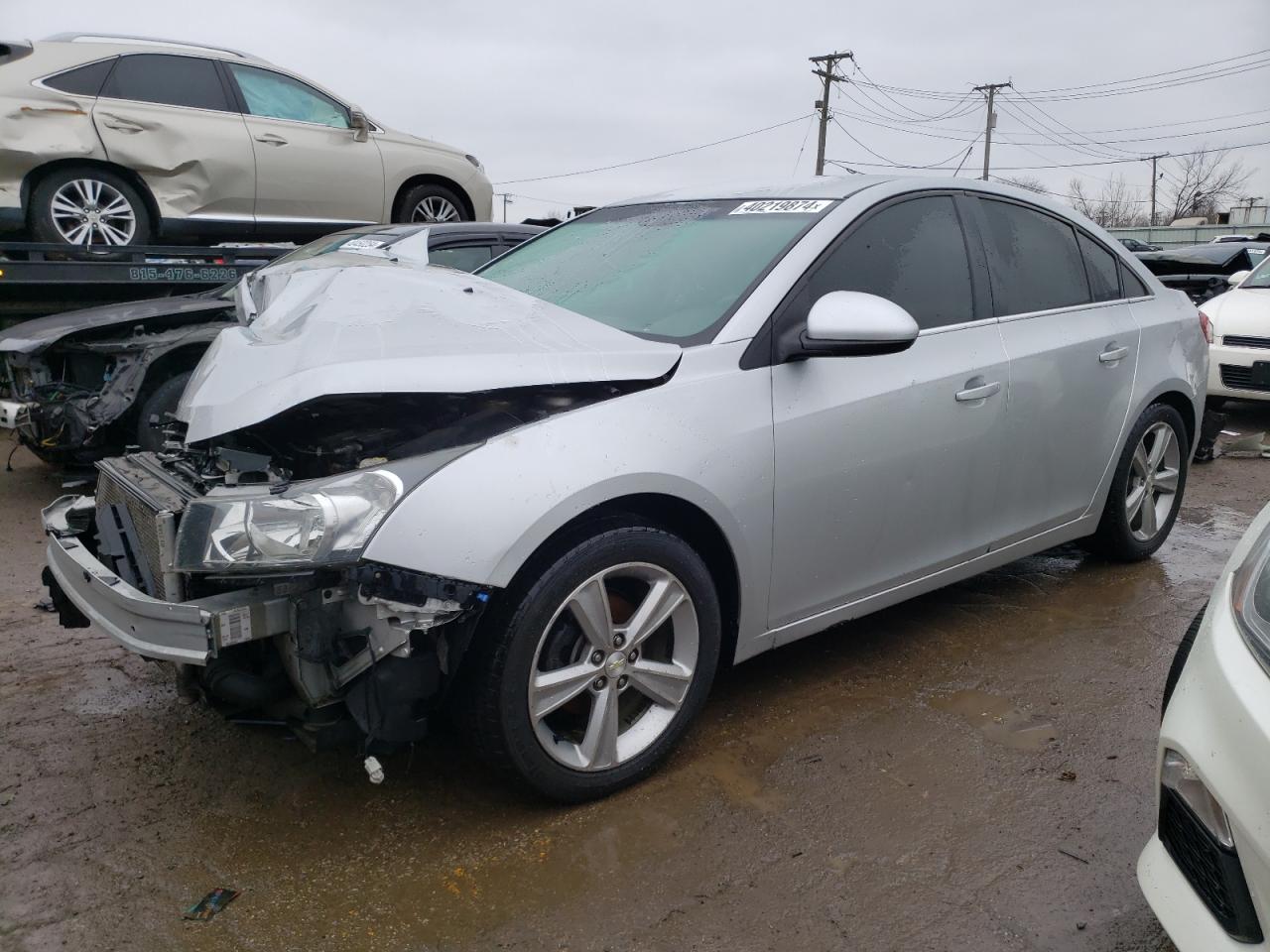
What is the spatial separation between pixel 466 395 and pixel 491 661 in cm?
65

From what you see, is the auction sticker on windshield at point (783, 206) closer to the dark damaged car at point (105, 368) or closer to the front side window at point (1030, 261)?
the front side window at point (1030, 261)

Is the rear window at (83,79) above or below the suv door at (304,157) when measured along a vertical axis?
above

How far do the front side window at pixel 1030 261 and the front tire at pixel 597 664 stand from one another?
1.77 m

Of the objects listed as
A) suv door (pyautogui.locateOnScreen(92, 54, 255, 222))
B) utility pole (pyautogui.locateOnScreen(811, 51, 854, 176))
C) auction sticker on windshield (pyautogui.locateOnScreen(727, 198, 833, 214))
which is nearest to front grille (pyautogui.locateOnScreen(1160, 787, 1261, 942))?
auction sticker on windshield (pyautogui.locateOnScreen(727, 198, 833, 214))

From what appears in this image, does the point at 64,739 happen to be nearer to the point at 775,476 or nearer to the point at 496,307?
the point at 496,307

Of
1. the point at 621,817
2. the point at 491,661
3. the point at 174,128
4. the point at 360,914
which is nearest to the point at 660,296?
the point at 491,661

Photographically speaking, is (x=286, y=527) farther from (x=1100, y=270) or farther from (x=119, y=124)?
(x=119, y=124)

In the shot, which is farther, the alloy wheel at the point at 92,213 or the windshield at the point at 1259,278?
the windshield at the point at 1259,278

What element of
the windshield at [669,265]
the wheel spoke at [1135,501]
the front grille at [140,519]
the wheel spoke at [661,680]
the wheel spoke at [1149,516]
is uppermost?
the windshield at [669,265]

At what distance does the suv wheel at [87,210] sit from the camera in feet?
21.7

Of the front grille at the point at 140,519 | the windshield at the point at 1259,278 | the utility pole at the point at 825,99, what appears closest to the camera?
the front grille at the point at 140,519

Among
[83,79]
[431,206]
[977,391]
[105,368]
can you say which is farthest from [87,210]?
[977,391]

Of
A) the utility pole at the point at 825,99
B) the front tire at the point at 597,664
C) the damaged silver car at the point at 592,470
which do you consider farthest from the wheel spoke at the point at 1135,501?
the utility pole at the point at 825,99

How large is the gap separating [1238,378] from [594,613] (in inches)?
303
